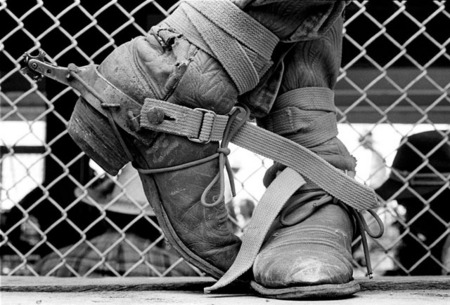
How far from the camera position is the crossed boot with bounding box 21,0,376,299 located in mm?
1109

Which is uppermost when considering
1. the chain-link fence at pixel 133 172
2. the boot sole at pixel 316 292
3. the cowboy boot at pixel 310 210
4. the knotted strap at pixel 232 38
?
the knotted strap at pixel 232 38

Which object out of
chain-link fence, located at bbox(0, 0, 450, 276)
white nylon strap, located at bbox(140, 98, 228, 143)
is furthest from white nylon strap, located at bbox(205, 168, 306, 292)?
chain-link fence, located at bbox(0, 0, 450, 276)

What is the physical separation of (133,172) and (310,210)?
1.16 m

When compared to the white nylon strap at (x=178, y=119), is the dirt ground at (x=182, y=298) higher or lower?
lower

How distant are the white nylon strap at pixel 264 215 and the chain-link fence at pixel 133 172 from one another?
88 centimetres

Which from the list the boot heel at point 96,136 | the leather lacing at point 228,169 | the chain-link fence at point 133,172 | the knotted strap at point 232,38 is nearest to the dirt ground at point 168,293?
the leather lacing at point 228,169

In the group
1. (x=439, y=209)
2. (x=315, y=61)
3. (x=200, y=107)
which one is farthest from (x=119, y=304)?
(x=439, y=209)

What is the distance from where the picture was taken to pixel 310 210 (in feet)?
3.84

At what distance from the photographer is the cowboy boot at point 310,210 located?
1.03 meters

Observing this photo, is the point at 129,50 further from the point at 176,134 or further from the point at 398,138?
the point at 398,138

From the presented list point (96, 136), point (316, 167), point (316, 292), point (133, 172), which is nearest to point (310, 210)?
point (316, 167)

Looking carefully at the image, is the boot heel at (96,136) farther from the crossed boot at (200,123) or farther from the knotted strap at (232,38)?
the knotted strap at (232,38)

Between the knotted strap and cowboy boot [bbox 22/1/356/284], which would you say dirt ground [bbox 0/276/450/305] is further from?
the knotted strap

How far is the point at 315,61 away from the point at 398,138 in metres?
1.43
